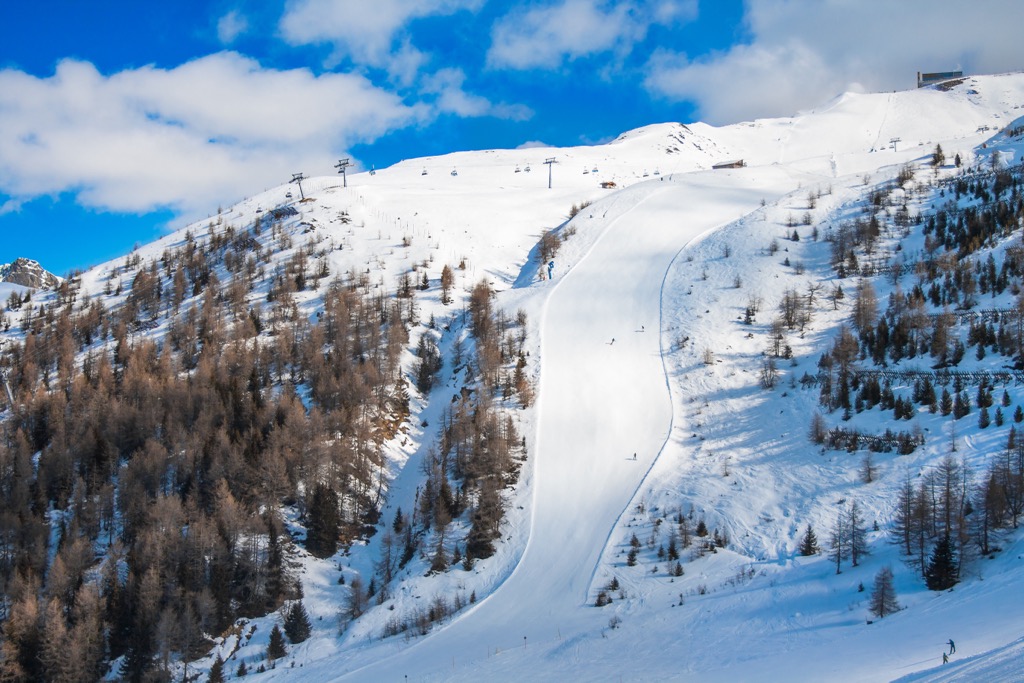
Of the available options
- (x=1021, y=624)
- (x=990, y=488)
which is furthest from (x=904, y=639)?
(x=990, y=488)

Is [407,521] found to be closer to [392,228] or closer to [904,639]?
[904,639]

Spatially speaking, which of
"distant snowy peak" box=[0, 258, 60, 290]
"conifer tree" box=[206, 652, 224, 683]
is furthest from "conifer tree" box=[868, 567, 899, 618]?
"distant snowy peak" box=[0, 258, 60, 290]

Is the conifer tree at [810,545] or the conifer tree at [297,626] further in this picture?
the conifer tree at [297,626]

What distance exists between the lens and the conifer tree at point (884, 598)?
722 inches

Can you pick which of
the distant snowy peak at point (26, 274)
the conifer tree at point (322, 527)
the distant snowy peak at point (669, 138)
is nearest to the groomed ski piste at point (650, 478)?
the conifer tree at point (322, 527)

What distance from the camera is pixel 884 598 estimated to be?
725 inches

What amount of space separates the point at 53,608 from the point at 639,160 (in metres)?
120

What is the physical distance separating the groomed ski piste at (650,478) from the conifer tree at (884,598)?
43cm

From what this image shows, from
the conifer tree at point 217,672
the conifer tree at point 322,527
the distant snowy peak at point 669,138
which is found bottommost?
the conifer tree at point 217,672

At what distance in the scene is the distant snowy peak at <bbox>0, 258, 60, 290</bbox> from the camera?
78.5 meters

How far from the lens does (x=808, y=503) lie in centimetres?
2911

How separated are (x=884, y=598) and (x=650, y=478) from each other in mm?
16509

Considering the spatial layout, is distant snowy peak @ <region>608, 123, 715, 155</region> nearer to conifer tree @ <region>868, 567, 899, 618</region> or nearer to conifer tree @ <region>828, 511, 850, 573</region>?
conifer tree @ <region>828, 511, 850, 573</region>

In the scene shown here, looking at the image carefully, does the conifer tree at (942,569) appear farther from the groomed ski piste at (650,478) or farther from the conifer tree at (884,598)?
the conifer tree at (884,598)
